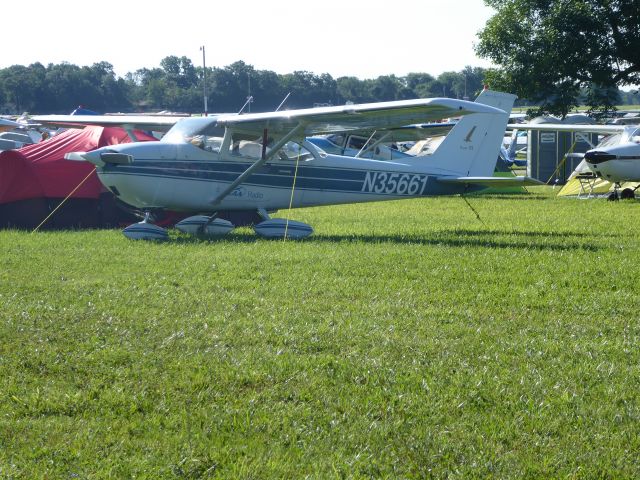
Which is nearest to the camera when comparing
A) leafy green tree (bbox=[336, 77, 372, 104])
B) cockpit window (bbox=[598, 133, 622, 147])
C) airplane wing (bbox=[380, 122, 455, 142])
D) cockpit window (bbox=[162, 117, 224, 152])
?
cockpit window (bbox=[162, 117, 224, 152])

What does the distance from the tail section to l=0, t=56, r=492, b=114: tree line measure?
60.8 metres

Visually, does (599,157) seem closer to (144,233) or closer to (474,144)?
(474,144)

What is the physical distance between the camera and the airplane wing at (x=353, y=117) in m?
10.8

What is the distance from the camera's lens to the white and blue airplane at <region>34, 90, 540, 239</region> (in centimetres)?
1218

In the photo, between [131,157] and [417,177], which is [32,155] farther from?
[417,177]

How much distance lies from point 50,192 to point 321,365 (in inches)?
405

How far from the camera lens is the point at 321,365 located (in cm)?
537

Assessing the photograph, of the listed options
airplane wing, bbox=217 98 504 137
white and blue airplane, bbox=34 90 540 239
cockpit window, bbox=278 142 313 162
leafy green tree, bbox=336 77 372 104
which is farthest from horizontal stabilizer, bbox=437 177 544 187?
leafy green tree, bbox=336 77 372 104

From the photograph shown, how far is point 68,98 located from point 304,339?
9327 cm

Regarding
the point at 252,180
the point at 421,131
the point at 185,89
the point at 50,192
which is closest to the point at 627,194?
the point at 421,131

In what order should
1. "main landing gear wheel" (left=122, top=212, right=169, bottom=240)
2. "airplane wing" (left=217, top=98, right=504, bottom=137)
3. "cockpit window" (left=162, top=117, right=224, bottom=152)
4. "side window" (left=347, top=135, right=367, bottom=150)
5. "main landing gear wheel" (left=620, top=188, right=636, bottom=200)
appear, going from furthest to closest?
"side window" (left=347, top=135, right=367, bottom=150)
"main landing gear wheel" (left=620, top=188, right=636, bottom=200)
"cockpit window" (left=162, top=117, right=224, bottom=152)
"main landing gear wheel" (left=122, top=212, right=169, bottom=240)
"airplane wing" (left=217, top=98, right=504, bottom=137)

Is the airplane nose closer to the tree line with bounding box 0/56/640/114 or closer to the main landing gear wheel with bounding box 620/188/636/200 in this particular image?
the main landing gear wheel with bounding box 620/188/636/200

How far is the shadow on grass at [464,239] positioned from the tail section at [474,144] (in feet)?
5.82

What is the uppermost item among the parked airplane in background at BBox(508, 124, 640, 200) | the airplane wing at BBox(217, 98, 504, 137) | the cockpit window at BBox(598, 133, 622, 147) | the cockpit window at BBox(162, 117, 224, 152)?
the airplane wing at BBox(217, 98, 504, 137)
